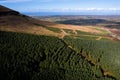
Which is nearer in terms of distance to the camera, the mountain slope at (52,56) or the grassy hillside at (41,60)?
the grassy hillside at (41,60)

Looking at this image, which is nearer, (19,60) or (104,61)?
(19,60)

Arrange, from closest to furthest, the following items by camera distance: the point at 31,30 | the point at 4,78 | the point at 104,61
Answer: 1. the point at 4,78
2. the point at 104,61
3. the point at 31,30

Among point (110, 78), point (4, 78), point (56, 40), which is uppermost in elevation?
point (56, 40)

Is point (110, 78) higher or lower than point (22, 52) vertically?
lower

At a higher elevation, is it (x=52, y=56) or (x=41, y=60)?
(x=52, y=56)

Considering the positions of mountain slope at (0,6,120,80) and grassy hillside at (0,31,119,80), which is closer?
grassy hillside at (0,31,119,80)

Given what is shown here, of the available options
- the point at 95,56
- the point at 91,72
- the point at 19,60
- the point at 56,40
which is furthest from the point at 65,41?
the point at 19,60

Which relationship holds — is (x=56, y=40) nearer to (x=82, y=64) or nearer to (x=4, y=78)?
(x=82, y=64)

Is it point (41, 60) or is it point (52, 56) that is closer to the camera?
point (41, 60)
